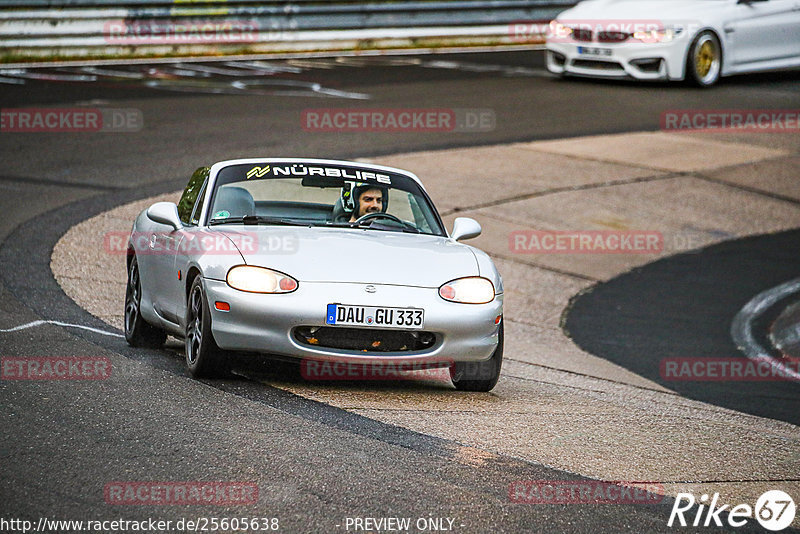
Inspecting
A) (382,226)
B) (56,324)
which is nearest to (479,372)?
(382,226)

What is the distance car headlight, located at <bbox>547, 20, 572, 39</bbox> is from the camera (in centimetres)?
2130

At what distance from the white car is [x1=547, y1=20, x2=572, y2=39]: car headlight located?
2cm

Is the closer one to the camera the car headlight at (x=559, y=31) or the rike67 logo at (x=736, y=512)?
the rike67 logo at (x=736, y=512)

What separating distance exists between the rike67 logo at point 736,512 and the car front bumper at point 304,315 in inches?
74.3

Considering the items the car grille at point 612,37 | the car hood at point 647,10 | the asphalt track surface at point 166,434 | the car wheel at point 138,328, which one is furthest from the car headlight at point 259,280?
the car hood at point 647,10

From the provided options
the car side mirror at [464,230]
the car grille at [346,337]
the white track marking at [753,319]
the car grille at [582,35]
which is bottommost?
the white track marking at [753,319]

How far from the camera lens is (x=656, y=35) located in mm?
20578

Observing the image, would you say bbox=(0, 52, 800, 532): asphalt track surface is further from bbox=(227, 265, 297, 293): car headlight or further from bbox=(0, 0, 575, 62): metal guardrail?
bbox=(0, 0, 575, 62): metal guardrail

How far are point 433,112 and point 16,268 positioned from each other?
9431 millimetres

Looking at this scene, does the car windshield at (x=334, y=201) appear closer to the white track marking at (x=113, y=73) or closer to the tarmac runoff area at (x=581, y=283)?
the tarmac runoff area at (x=581, y=283)

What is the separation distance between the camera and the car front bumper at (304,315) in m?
6.73

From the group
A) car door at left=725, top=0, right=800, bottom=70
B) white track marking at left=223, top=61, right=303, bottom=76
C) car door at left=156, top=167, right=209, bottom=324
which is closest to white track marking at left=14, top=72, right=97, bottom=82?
white track marking at left=223, top=61, right=303, bottom=76

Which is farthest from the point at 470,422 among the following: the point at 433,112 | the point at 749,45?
the point at 749,45

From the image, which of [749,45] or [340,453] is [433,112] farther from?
[340,453]
